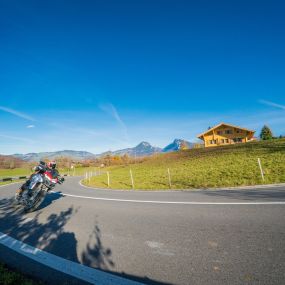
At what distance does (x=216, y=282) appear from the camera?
2.95 m

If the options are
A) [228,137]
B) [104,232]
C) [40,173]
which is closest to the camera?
[104,232]

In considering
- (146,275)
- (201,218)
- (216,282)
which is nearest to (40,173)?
(201,218)

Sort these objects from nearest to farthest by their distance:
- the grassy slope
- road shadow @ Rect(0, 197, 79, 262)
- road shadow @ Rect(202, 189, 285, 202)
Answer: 1. road shadow @ Rect(0, 197, 79, 262)
2. road shadow @ Rect(202, 189, 285, 202)
3. the grassy slope

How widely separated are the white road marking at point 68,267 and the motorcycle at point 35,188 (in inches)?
150

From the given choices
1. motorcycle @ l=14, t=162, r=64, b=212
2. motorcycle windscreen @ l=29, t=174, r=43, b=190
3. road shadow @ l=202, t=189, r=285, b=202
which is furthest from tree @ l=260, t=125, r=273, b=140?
motorcycle windscreen @ l=29, t=174, r=43, b=190

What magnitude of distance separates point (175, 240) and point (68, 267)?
2.06m

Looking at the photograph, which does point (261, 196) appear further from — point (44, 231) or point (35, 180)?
point (35, 180)

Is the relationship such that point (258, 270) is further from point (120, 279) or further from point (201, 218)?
point (201, 218)

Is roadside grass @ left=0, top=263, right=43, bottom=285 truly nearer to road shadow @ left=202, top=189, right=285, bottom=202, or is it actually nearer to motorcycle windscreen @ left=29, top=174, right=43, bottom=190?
motorcycle windscreen @ left=29, top=174, right=43, bottom=190

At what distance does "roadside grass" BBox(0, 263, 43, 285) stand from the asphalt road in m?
0.35

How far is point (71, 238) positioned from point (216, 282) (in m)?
3.42

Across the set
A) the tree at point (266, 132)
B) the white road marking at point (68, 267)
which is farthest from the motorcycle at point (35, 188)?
the tree at point (266, 132)

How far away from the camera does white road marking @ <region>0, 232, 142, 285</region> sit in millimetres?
3211

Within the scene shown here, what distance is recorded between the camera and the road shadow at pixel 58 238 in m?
3.72
